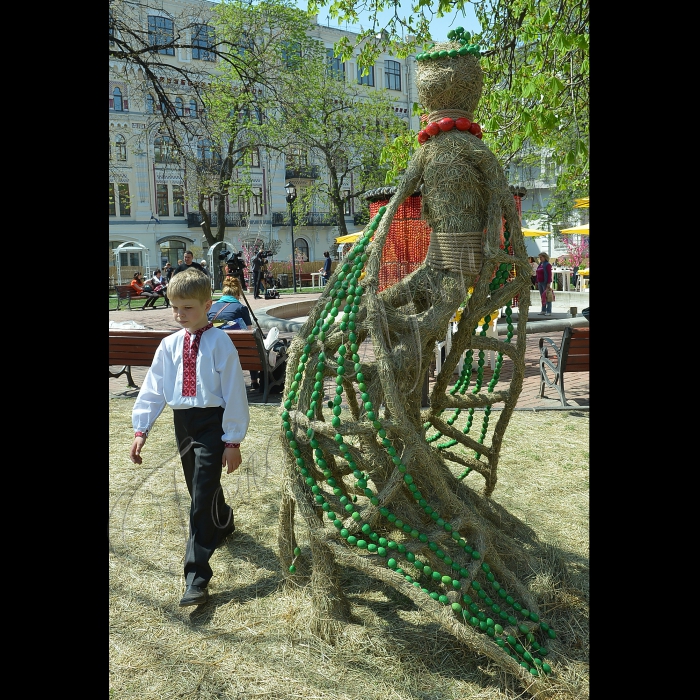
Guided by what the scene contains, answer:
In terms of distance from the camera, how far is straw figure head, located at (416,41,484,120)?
2.93 m

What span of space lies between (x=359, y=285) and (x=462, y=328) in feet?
1.85

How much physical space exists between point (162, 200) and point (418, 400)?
124ft

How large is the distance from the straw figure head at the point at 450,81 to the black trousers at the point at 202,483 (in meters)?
1.78

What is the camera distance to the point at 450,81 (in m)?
2.93

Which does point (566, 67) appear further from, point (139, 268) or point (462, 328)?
point (139, 268)

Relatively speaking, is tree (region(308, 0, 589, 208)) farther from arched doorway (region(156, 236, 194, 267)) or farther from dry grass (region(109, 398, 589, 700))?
arched doorway (region(156, 236, 194, 267))

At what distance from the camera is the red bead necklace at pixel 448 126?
9.63ft

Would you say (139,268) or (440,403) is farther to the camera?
(139,268)

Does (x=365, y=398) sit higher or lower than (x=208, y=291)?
lower

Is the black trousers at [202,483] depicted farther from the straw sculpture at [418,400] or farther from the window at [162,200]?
the window at [162,200]

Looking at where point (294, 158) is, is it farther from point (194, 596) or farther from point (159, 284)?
point (194, 596)
